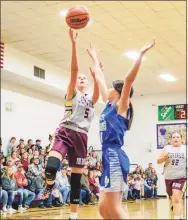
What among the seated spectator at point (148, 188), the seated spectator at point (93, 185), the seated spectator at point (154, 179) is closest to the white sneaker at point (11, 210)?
the seated spectator at point (93, 185)

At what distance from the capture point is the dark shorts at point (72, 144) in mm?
4535

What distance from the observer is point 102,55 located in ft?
42.3

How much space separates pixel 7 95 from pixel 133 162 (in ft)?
27.1

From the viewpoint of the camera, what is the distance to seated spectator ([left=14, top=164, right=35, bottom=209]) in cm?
1053

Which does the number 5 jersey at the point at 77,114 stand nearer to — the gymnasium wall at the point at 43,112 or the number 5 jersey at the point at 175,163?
the number 5 jersey at the point at 175,163

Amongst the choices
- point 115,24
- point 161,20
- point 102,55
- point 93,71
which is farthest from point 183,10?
point 93,71

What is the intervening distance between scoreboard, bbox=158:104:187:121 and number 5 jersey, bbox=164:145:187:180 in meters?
11.3

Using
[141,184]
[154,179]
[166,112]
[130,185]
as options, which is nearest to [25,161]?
[130,185]

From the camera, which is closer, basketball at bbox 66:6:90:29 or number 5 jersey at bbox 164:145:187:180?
basketball at bbox 66:6:90:29

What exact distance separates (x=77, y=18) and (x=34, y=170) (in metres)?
7.01

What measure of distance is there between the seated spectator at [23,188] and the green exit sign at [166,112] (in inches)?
382

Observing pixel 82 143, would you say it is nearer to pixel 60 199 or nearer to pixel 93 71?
pixel 93 71

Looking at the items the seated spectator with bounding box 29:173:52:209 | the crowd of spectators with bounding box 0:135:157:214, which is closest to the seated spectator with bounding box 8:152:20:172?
the crowd of spectators with bounding box 0:135:157:214

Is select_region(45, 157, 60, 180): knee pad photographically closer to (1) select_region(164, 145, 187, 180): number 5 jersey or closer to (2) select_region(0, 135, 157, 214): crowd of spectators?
(1) select_region(164, 145, 187, 180): number 5 jersey
